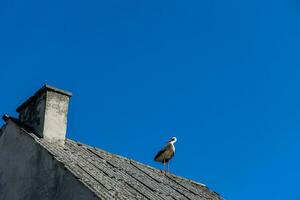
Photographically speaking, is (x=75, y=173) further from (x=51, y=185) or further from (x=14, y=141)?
(x=14, y=141)

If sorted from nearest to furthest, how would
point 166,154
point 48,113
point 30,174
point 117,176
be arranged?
point 30,174 → point 117,176 → point 48,113 → point 166,154

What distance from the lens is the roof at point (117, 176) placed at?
39.2 ft

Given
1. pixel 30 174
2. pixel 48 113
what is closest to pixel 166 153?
pixel 48 113

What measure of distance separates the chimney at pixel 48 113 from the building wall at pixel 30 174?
1.23 ft

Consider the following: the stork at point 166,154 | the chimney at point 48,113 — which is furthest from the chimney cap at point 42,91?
the stork at point 166,154

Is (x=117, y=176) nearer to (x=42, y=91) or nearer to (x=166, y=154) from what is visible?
(x=42, y=91)

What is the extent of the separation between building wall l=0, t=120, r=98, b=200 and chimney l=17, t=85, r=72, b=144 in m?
0.37

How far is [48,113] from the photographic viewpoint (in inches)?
549

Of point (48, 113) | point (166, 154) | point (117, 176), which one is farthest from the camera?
point (166, 154)

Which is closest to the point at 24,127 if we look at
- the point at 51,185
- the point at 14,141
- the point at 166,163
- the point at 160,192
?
the point at 14,141

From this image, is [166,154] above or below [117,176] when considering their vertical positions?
above

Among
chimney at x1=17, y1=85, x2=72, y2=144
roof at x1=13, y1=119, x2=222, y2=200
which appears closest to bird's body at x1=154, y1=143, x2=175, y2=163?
roof at x1=13, y1=119, x2=222, y2=200

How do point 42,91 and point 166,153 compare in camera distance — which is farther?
point 166,153

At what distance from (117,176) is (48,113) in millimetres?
2031
